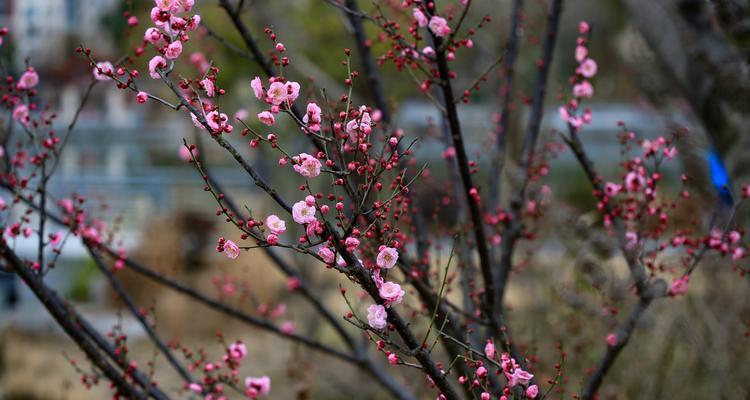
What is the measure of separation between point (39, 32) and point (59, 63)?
111cm

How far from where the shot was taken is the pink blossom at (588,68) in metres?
2.34

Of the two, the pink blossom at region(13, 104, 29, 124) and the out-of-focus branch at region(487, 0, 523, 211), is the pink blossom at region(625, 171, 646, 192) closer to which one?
the out-of-focus branch at region(487, 0, 523, 211)

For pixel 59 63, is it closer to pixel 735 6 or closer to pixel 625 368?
pixel 625 368

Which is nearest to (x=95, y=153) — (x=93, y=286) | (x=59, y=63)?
(x=59, y=63)

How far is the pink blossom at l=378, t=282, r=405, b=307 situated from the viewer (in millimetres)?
1359

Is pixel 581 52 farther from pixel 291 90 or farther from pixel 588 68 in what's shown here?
pixel 291 90

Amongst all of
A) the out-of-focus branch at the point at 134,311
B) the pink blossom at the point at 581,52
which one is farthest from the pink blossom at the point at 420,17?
the out-of-focus branch at the point at 134,311

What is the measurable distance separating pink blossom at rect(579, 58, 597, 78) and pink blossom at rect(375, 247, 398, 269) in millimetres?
1216

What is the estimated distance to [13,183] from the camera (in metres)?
2.41

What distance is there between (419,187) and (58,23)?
23.1 meters

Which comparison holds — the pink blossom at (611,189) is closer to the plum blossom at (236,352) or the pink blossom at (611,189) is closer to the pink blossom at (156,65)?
the plum blossom at (236,352)

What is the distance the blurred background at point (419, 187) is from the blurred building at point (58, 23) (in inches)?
2.5

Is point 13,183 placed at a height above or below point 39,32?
below

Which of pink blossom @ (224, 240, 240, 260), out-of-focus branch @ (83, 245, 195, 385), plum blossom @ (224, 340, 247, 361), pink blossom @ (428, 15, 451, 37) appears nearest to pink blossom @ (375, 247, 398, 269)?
pink blossom @ (224, 240, 240, 260)
